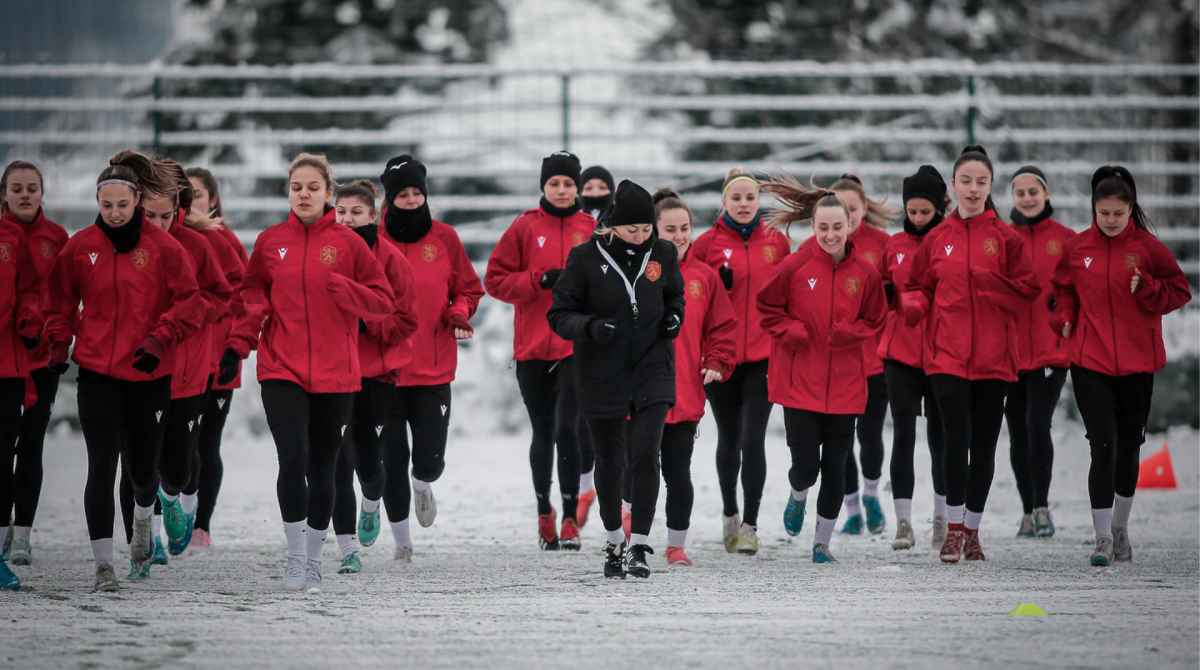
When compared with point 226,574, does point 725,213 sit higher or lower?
higher

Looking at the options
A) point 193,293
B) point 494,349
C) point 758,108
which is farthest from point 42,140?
point 193,293

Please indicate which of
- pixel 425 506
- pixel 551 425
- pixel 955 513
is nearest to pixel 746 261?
pixel 551 425

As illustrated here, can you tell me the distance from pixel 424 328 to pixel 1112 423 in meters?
3.68

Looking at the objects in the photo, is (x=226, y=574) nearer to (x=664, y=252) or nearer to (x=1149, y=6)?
(x=664, y=252)

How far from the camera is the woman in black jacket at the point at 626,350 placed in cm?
675

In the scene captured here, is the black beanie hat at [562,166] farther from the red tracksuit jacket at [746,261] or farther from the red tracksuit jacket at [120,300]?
the red tracksuit jacket at [120,300]

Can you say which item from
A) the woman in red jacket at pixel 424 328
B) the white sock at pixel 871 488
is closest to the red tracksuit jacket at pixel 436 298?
the woman in red jacket at pixel 424 328

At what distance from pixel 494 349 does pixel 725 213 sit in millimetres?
6057

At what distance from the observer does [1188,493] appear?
33.8 feet

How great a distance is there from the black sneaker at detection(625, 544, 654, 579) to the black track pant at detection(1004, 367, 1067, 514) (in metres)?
2.80

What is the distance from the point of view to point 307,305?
6398 mm

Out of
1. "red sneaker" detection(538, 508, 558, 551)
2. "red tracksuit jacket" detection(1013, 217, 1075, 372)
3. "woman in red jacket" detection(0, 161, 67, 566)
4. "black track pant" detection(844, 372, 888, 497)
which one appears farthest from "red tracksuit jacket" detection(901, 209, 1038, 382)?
"woman in red jacket" detection(0, 161, 67, 566)

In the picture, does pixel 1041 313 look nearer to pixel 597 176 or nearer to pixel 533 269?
pixel 597 176

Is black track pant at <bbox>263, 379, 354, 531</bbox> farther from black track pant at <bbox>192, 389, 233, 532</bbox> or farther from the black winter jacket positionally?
black track pant at <bbox>192, 389, 233, 532</bbox>
